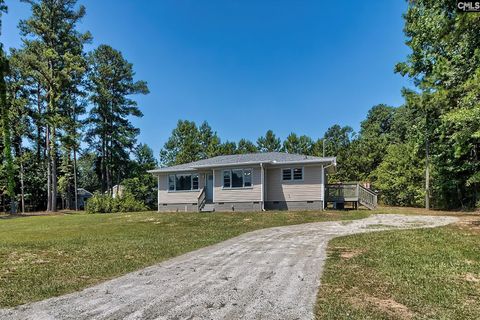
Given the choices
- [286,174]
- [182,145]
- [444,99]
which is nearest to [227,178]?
[286,174]

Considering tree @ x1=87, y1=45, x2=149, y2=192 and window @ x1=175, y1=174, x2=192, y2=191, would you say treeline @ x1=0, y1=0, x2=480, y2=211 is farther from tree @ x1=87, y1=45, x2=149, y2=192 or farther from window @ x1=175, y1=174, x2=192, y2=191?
window @ x1=175, y1=174, x2=192, y2=191

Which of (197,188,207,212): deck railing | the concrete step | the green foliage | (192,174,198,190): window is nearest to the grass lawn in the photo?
(197,188,207,212): deck railing

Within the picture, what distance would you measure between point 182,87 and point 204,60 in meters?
6.18

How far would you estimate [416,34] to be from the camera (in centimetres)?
1867

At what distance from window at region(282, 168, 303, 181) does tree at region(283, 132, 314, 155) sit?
2122 cm

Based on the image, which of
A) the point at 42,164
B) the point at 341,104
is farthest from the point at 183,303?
the point at 42,164

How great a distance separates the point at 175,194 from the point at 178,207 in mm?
995

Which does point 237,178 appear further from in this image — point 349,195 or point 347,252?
point 347,252

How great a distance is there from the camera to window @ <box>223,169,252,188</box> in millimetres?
20594

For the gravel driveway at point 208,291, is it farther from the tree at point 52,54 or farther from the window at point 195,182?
the tree at point 52,54

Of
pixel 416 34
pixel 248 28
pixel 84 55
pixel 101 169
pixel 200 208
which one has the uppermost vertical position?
pixel 84 55

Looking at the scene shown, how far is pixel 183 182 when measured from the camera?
23.6 m

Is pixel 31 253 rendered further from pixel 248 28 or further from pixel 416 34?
pixel 416 34

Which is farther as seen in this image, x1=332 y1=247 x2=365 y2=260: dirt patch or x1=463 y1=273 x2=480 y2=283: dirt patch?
x1=332 y1=247 x2=365 y2=260: dirt patch
